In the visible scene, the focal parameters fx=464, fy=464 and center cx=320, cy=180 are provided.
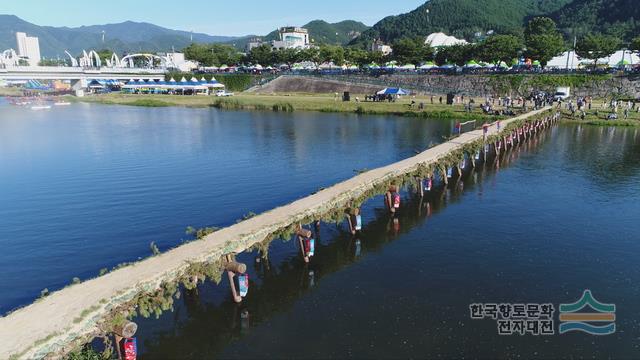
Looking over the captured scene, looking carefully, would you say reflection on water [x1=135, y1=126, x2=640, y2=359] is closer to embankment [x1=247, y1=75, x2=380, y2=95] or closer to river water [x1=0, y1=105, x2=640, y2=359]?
river water [x1=0, y1=105, x2=640, y2=359]

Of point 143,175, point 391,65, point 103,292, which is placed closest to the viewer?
point 103,292

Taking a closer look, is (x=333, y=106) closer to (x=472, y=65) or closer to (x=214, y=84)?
(x=472, y=65)

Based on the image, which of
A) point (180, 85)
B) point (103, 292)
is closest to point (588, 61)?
point (180, 85)

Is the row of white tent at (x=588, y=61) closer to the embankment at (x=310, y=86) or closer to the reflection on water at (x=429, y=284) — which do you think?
the embankment at (x=310, y=86)

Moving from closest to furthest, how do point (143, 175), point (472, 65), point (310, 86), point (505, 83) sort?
point (143, 175) < point (505, 83) < point (472, 65) < point (310, 86)

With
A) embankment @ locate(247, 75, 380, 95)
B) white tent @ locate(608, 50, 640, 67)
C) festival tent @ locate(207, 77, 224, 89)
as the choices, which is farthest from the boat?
white tent @ locate(608, 50, 640, 67)

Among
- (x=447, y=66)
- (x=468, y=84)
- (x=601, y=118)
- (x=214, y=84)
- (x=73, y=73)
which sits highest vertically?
(x=447, y=66)

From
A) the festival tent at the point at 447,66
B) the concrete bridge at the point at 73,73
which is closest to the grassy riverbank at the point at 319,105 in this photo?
the festival tent at the point at 447,66
